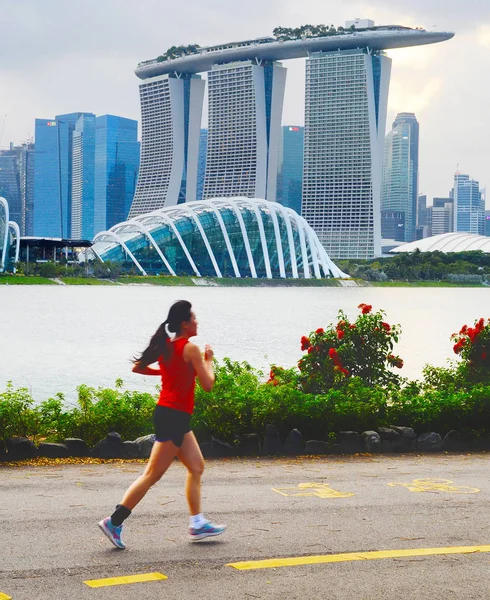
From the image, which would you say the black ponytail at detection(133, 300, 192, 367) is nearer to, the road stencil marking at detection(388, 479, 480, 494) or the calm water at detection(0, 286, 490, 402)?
the road stencil marking at detection(388, 479, 480, 494)

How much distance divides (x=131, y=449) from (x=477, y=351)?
21.4ft

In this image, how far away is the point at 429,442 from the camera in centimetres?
1338

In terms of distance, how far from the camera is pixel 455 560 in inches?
301

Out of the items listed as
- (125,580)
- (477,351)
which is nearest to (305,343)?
(477,351)

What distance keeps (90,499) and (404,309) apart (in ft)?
261

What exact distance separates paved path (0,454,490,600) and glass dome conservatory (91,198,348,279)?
13351 centimetres

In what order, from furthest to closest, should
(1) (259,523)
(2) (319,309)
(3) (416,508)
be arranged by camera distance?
(2) (319,309) → (3) (416,508) → (1) (259,523)

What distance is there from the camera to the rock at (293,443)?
12.9 metres

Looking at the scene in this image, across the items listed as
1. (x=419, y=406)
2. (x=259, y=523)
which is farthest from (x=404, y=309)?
(x=259, y=523)

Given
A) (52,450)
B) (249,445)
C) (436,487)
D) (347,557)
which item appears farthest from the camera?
(249,445)

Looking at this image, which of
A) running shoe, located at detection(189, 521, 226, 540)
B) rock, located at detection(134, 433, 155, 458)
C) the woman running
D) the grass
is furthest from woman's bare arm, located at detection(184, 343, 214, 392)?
the grass

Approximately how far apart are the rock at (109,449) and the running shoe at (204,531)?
14.1ft

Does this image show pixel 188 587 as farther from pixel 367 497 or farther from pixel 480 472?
pixel 480 472

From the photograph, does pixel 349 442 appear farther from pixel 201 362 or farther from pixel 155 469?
pixel 201 362
